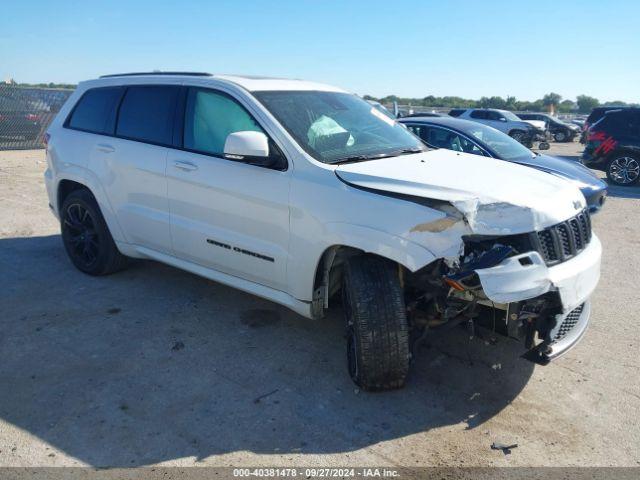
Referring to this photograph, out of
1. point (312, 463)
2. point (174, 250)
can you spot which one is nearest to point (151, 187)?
point (174, 250)

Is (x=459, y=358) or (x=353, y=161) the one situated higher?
(x=353, y=161)

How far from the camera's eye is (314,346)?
160 inches

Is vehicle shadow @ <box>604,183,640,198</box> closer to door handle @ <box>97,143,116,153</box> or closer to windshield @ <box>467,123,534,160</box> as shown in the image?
windshield @ <box>467,123,534,160</box>

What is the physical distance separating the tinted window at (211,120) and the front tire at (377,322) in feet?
4.53

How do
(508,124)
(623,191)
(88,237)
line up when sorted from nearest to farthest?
1. (88,237)
2. (623,191)
3. (508,124)

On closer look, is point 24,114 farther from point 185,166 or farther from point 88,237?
point 185,166

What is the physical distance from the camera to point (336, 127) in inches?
160

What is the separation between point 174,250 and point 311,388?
69.4 inches

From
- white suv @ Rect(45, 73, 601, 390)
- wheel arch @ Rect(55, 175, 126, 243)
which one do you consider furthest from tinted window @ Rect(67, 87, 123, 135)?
wheel arch @ Rect(55, 175, 126, 243)

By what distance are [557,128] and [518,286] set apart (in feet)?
92.3

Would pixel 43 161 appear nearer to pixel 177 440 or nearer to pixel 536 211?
pixel 177 440

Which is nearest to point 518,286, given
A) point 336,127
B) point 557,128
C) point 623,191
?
point 336,127

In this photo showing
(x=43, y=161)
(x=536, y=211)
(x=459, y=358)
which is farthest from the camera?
(x=43, y=161)

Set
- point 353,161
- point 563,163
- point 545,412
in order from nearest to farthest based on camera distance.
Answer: point 545,412, point 353,161, point 563,163
